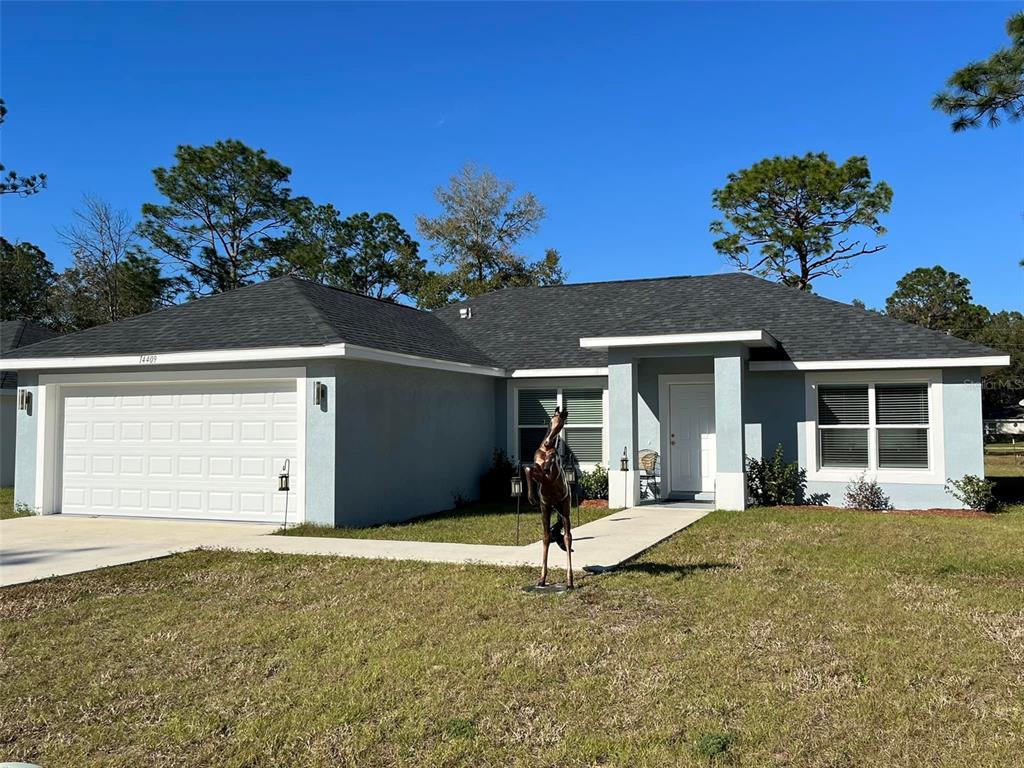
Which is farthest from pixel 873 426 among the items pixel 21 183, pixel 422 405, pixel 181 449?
pixel 21 183

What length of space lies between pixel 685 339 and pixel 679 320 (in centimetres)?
86

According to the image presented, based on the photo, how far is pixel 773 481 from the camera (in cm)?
1432

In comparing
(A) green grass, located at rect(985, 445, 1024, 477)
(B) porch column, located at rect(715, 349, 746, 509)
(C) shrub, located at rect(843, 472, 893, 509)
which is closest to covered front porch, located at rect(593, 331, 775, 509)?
(B) porch column, located at rect(715, 349, 746, 509)

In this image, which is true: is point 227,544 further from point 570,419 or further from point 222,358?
point 570,419

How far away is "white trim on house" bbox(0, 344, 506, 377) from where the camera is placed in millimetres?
11775

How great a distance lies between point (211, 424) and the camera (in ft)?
42.3

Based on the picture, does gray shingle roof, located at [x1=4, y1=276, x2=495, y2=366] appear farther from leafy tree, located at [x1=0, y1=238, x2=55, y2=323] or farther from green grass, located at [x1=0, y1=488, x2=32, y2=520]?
leafy tree, located at [x1=0, y1=238, x2=55, y2=323]

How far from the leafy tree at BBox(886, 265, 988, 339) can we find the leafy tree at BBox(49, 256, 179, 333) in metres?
50.3

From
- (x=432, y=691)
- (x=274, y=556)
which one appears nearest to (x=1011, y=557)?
(x=432, y=691)

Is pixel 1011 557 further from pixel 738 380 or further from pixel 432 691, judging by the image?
pixel 432 691

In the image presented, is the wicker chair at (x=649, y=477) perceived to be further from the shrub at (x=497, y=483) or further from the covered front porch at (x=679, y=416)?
the shrub at (x=497, y=483)

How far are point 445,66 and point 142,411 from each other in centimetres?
1025

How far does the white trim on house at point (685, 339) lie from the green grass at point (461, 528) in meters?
3.28

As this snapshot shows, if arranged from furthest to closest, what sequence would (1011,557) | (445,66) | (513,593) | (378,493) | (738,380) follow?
(445,66) → (738,380) → (378,493) → (1011,557) → (513,593)
